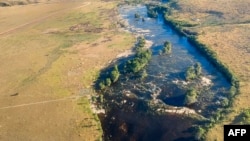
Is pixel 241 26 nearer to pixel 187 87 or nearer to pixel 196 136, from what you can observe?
pixel 187 87

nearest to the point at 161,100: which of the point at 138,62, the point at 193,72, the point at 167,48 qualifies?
the point at 193,72

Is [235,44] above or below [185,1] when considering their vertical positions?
below

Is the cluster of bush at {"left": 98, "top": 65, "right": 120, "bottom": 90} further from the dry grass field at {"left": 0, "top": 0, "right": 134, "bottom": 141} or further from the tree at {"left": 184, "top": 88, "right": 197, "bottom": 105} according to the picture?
the tree at {"left": 184, "top": 88, "right": 197, "bottom": 105}

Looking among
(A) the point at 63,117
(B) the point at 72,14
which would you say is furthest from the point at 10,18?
(A) the point at 63,117

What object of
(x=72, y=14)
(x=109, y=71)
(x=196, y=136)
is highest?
(x=72, y=14)

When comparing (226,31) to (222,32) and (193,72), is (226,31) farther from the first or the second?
(193,72)

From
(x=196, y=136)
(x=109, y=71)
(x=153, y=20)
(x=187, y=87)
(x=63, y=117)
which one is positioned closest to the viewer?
(x=196, y=136)

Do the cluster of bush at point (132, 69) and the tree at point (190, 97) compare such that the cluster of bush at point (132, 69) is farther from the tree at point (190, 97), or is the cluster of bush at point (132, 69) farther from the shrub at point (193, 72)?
the tree at point (190, 97)

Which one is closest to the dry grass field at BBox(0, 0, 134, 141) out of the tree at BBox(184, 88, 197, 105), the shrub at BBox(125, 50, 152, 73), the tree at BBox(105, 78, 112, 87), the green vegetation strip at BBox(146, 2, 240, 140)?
the tree at BBox(105, 78, 112, 87)
